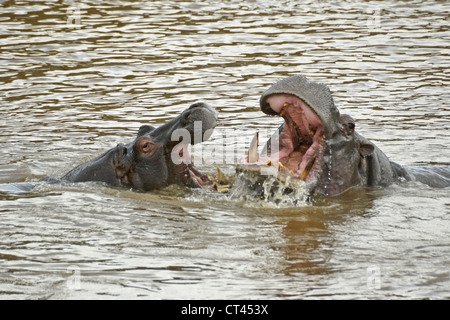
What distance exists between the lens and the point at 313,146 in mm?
7320

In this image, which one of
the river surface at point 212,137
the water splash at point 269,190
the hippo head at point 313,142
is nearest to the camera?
the river surface at point 212,137

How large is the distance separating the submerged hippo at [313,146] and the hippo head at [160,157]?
0.59 meters

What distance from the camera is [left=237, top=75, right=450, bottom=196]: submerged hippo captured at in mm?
7105

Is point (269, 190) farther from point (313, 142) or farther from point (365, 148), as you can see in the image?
point (365, 148)

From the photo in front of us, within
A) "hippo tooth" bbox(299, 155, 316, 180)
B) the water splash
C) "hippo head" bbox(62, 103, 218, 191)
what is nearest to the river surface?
the water splash

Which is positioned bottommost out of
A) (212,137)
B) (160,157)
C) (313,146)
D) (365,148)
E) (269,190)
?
(212,137)

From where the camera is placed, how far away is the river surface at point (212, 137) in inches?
236

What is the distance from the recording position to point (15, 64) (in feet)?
45.4

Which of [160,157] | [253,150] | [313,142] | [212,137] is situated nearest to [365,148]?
[313,142]

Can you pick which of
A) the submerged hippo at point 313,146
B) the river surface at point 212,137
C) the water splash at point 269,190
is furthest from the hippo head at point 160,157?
the submerged hippo at point 313,146

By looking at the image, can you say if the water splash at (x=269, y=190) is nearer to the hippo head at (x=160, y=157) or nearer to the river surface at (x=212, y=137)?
the river surface at (x=212, y=137)

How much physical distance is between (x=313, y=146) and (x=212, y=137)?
11.9 ft

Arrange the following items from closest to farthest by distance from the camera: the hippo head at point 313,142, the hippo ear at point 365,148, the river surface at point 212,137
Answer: the river surface at point 212,137, the hippo head at point 313,142, the hippo ear at point 365,148

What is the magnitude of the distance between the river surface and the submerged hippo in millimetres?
219
